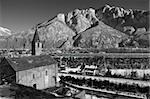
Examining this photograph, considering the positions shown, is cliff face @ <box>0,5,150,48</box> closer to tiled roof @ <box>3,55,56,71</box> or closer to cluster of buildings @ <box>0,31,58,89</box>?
cluster of buildings @ <box>0,31,58,89</box>

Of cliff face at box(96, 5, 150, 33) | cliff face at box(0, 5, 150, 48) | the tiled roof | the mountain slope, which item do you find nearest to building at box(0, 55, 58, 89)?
the tiled roof

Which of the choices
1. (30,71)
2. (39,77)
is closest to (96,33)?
(39,77)

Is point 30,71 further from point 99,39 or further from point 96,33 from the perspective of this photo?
point 96,33

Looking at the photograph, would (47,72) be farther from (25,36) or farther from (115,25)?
(115,25)

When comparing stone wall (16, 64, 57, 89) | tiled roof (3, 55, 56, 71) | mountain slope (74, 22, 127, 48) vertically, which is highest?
mountain slope (74, 22, 127, 48)

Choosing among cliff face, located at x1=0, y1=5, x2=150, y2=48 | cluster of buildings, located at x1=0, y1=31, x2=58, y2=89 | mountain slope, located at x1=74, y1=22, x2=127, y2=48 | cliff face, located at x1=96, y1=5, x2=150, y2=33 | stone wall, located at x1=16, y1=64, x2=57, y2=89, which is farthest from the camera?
cliff face, located at x1=96, y1=5, x2=150, y2=33

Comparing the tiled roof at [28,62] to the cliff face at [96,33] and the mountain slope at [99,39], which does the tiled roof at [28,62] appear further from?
the mountain slope at [99,39]
